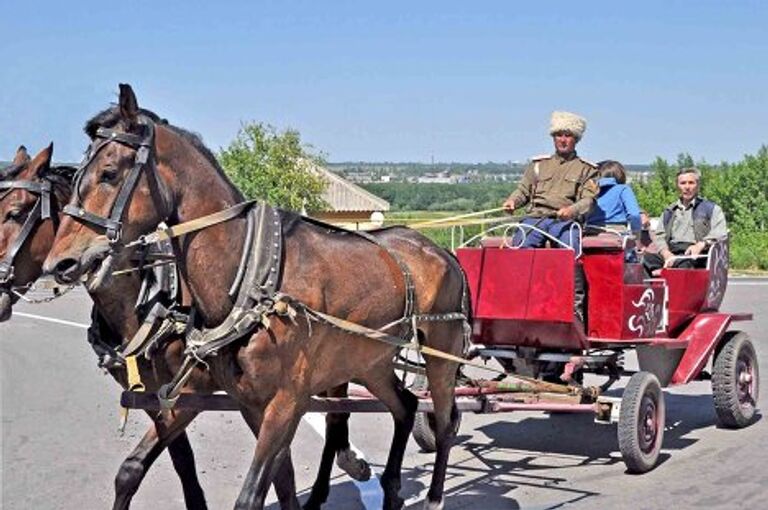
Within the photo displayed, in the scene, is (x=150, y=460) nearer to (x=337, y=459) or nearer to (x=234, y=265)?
(x=234, y=265)

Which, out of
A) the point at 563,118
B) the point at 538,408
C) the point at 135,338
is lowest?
the point at 538,408

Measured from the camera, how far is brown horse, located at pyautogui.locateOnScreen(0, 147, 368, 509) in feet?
20.7

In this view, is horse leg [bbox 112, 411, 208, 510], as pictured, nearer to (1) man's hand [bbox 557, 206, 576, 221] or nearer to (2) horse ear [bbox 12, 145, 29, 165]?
(2) horse ear [bbox 12, 145, 29, 165]

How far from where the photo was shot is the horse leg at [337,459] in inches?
292

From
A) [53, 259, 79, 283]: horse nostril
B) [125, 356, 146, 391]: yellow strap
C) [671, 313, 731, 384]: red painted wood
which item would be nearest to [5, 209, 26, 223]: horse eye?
[125, 356, 146, 391]: yellow strap

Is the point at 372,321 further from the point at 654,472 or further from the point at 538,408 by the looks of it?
the point at 654,472

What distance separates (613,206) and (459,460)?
94.4 inches

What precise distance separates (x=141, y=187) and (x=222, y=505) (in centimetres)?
307

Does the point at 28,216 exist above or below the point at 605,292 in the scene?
above

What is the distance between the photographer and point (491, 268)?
28.7 ft

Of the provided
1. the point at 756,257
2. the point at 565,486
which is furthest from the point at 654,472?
the point at 756,257

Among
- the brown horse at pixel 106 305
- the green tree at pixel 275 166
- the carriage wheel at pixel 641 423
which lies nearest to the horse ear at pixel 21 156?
the brown horse at pixel 106 305

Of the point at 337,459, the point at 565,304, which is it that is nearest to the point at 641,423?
the point at 565,304

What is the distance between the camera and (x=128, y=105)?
17.7 ft
